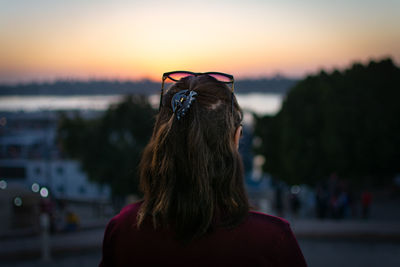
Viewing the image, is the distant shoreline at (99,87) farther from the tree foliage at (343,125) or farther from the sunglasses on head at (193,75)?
the sunglasses on head at (193,75)

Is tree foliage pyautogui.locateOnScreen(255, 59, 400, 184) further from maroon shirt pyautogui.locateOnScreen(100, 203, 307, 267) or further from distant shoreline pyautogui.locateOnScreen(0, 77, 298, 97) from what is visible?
maroon shirt pyautogui.locateOnScreen(100, 203, 307, 267)

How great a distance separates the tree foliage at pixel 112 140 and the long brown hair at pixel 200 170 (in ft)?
77.6

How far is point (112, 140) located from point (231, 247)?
2534 centimetres

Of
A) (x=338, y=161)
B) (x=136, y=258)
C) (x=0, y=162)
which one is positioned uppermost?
(x=136, y=258)

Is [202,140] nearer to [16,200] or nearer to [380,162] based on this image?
[16,200]

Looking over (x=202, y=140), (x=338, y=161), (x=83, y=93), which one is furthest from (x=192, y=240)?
(x=83, y=93)

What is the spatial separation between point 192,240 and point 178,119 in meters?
0.40

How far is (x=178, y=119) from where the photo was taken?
4.40 ft

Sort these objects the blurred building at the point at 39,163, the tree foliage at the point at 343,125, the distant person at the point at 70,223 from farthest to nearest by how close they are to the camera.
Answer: the blurred building at the point at 39,163 < the tree foliage at the point at 343,125 < the distant person at the point at 70,223

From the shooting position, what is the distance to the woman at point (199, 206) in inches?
49.0

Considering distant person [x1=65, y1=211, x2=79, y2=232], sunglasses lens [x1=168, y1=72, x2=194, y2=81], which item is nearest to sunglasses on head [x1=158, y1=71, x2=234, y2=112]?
sunglasses lens [x1=168, y1=72, x2=194, y2=81]

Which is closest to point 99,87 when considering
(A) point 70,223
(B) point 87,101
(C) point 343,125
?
(B) point 87,101

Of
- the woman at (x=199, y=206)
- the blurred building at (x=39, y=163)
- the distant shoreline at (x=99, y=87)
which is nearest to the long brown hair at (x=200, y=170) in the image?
the woman at (x=199, y=206)

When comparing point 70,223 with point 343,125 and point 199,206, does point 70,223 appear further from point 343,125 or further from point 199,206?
point 343,125
